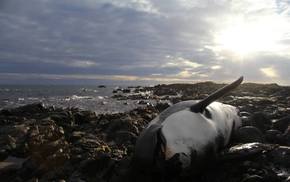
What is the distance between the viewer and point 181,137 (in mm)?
6953

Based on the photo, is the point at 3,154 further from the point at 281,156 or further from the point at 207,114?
the point at 281,156

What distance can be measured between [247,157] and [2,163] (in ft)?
17.5

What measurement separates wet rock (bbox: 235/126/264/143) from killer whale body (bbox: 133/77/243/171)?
2.71 ft

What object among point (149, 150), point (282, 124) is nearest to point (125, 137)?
point (282, 124)

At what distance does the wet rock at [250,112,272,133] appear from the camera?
11.6 m

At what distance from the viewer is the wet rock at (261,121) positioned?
11591 mm

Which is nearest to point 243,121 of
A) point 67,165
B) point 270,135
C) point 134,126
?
point 270,135

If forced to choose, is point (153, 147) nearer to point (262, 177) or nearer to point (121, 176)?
point (121, 176)

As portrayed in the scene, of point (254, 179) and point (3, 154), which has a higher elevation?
point (254, 179)

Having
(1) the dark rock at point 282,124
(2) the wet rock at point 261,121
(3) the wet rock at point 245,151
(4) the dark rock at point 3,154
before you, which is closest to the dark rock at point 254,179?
(3) the wet rock at point 245,151

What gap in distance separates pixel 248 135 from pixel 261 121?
2761 millimetres

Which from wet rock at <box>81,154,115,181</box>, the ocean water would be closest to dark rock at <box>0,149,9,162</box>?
wet rock at <box>81,154,115,181</box>

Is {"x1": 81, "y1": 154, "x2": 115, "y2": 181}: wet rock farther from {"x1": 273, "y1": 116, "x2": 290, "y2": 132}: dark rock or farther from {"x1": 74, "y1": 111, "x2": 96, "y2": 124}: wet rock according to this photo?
{"x1": 74, "y1": 111, "x2": 96, "y2": 124}: wet rock

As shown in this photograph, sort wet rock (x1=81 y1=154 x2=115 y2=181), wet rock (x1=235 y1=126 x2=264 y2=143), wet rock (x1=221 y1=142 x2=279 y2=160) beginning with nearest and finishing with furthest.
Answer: wet rock (x1=221 y1=142 x2=279 y2=160) → wet rock (x1=81 y1=154 x2=115 y2=181) → wet rock (x1=235 y1=126 x2=264 y2=143)
